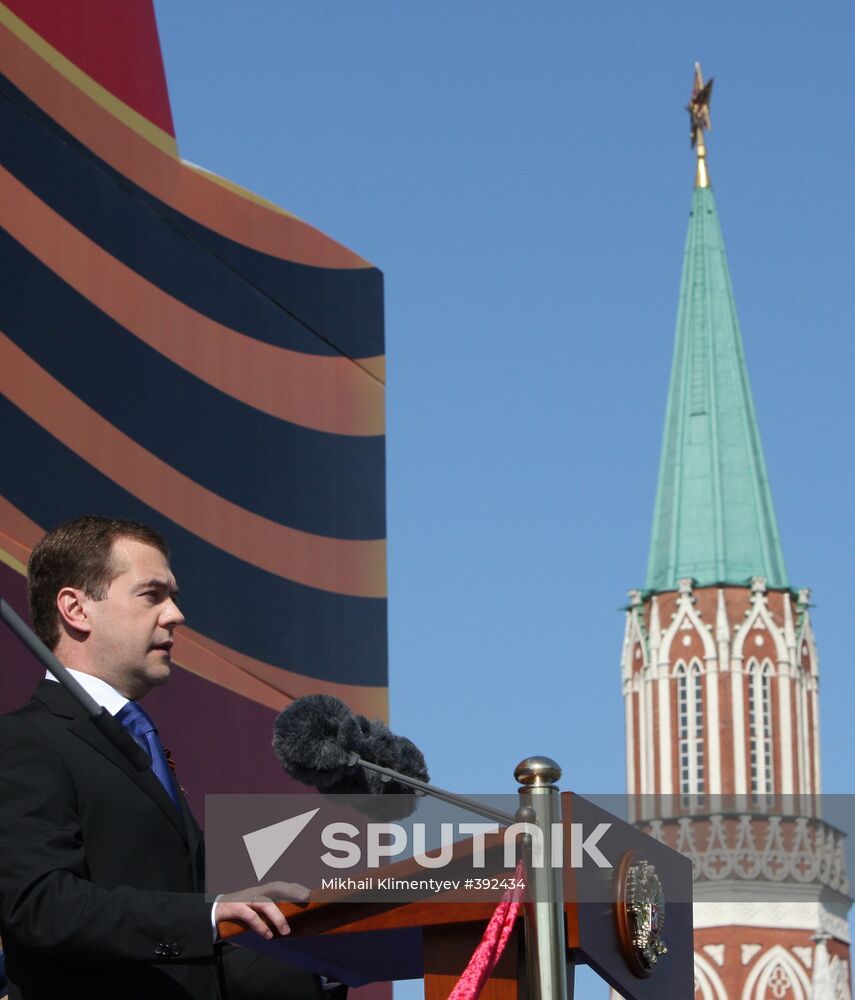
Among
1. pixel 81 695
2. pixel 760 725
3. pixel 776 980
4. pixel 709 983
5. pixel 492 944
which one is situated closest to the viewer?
pixel 492 944

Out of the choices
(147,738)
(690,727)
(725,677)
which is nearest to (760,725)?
(725,677)

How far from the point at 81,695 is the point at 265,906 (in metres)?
0.33

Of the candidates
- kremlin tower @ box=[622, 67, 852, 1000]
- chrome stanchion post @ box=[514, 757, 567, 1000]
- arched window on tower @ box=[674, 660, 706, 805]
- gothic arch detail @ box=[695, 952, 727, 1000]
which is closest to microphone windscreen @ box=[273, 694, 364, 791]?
chrome stanchion post @ box=[514, 757, 567, 1000]

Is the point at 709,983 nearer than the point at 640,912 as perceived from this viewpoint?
No

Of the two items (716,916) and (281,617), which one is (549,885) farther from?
(716,916)

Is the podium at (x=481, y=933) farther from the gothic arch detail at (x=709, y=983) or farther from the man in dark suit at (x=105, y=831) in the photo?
the gothic arch detail at (x=709, y=983)

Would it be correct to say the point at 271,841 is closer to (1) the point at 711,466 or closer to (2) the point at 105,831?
(2) the point at 105,831

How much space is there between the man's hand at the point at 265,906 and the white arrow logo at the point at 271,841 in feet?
1.10

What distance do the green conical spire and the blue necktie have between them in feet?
131

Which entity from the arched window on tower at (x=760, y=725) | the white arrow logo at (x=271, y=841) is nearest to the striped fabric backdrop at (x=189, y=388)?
the white arrow logo at (x=271, y=841)

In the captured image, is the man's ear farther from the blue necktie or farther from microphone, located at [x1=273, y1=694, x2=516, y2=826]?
microphone, located at [x1=273, y1=694, x2=516, y2=826]

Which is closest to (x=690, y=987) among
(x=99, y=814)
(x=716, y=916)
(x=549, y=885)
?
(x=549, y=885)

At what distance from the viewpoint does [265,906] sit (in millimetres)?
2156

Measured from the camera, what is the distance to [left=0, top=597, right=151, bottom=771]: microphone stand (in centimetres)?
213
